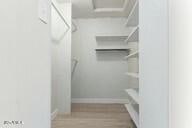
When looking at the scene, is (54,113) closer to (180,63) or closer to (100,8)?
(100,8)

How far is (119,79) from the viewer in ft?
15.7

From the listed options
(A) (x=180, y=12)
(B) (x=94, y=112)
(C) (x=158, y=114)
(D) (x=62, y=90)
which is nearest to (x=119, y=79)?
(B) (x=94, y=112)

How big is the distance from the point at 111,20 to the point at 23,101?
4117 millimetres

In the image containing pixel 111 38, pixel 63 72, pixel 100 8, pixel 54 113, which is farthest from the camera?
pixel 111 38

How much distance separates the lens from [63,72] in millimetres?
3672

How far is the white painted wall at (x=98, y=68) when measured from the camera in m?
4.77

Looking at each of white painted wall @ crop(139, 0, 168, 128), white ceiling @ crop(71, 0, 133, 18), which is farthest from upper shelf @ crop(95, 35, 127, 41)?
white painted wall @ crop(139, 0, 168, 128)

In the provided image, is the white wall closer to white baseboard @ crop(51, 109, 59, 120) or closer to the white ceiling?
white baseboard @ crop(51, 109, 59, 120)

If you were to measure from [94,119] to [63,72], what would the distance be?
40.9 inches

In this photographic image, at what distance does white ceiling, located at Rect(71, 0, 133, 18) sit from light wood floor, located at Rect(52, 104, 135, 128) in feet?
6.58

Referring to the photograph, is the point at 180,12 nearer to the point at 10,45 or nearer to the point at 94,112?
the point at 10,45

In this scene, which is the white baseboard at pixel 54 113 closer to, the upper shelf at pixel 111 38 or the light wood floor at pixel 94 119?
the light wood floor at pixel 94 119

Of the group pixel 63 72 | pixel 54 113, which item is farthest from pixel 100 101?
pixel 54 113

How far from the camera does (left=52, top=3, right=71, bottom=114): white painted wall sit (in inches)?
142
